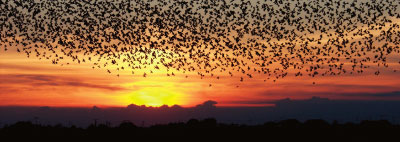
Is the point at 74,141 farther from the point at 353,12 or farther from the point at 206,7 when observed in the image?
the point at 353,12

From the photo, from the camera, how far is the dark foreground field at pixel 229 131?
37344 mm

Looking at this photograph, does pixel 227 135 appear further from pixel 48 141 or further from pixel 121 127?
pixel 48 141

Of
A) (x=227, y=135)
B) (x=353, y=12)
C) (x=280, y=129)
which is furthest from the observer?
(x=280, y=129)

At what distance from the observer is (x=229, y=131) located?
38.8 meters

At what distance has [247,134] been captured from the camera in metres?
37.8

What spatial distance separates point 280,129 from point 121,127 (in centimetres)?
1370

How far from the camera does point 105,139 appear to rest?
1420 inches

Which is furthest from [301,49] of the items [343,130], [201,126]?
[201,126]

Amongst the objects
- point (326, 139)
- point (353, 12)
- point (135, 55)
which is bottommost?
point (326, 139)

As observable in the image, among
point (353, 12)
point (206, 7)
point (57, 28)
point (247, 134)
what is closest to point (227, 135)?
point (247, 134)

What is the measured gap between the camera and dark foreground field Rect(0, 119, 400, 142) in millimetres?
37344

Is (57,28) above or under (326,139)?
above

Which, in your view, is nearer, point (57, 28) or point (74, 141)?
point (74, 141)

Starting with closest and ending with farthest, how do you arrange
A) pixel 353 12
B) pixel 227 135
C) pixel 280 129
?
pixel 353 12 → pixel 227 135 → pixel 280 129
